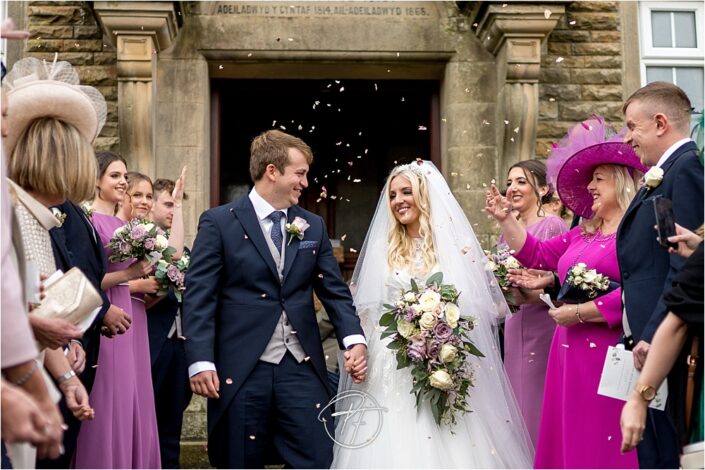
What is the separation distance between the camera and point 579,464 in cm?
543

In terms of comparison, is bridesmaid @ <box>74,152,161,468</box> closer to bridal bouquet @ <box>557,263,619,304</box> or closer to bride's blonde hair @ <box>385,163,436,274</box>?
bride's blonde hair @ <box>385,163,436,274</box>

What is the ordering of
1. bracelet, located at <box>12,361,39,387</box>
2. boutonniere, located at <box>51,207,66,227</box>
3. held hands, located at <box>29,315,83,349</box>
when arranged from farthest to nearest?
boutonniere, located at <box>51,207,66,227</box> → held hands, located at <box>29,315,83,349</box> → bracelet, located at <box>12,361,39,387</box>

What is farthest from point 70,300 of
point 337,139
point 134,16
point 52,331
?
point 337,139

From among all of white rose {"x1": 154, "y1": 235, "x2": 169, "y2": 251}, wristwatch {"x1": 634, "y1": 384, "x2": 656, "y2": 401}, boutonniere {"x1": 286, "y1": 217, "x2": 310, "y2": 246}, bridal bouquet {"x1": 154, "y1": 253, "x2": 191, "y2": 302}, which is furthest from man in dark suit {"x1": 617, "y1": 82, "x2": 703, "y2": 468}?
bridal bouquet {"x1": 154, "y1": 253, "x2": 191, "y2": 302}

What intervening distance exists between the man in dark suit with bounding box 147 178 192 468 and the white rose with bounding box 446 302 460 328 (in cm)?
222

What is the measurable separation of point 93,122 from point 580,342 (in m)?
3.13

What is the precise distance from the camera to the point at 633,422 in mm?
3738

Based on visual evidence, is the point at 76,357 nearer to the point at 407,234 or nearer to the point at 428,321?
the point at 428,321

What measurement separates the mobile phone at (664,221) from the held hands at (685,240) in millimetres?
33

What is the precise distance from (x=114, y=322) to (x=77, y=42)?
503cm

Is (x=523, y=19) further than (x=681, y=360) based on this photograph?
Yes

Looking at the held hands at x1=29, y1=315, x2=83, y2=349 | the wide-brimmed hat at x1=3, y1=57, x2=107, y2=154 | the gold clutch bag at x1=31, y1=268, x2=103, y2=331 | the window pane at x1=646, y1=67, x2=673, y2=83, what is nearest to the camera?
the held hands at x1=29, y1=315, x2=83, y2=349

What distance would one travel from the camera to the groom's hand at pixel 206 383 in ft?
16.5

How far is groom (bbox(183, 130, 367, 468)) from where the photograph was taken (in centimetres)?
512
